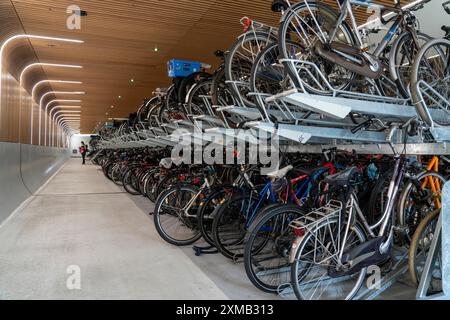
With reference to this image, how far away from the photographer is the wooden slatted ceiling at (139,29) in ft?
14.8

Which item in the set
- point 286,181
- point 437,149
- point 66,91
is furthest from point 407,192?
point 66,91

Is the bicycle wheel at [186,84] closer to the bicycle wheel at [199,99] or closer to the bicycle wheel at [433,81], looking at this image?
the bicycle wheel at [199,99]

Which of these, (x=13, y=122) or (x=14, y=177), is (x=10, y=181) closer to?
(x=14, y=177)

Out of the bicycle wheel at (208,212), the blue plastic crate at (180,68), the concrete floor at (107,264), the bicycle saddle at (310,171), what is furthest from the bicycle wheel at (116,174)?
the bicycle saddle at (310,171)

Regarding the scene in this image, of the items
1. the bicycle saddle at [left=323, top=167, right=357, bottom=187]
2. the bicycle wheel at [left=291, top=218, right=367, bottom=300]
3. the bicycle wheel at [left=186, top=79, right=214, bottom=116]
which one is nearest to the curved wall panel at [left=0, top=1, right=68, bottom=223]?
the bicycle wheel at [left=186, top=79, right=214, bottom=116]

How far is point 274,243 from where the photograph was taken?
2.82 m

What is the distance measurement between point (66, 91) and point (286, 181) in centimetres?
1119

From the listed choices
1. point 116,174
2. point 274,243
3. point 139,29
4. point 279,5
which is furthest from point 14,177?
point 279,5

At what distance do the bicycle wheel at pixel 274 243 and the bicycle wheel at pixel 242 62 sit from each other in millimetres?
1209

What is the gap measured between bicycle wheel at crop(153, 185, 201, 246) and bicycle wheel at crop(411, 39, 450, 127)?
2374mm

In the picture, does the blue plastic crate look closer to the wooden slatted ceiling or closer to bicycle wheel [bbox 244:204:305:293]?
the wooden slatted ceiling

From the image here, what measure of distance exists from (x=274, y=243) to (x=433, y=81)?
2.01 m

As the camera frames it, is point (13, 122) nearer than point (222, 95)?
No
